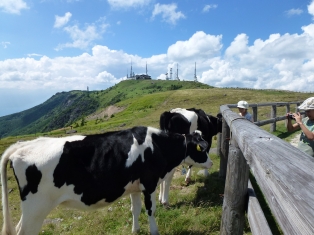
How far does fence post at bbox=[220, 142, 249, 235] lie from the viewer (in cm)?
311

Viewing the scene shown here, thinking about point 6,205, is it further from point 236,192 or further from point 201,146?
point 201,146

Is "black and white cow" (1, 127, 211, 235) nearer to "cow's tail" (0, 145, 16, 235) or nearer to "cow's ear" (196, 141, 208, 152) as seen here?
"cow's tail" (0, 145, 16, 235)

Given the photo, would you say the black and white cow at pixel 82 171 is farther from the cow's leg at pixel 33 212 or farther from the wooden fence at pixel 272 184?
the wooden fence at pixel 272 184

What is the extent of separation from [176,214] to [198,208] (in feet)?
1.69

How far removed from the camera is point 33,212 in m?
4.26

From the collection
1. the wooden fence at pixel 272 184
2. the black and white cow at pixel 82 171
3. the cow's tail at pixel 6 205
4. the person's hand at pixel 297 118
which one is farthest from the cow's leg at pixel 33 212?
the person's hand at pixel 297 118

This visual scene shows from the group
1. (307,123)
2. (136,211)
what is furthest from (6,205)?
(307,123)

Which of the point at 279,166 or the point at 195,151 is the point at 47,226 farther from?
the point at 279,166

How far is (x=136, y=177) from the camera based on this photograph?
200 inches

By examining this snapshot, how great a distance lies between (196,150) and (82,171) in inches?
114

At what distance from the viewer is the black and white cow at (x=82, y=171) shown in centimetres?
430

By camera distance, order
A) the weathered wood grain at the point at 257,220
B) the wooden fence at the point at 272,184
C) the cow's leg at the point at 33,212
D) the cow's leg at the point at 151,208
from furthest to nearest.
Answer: the cow's leg at the point at 151,208
the cow's leg at the point at 33,212
the weathered wood grain at the point at 257,220
the wooden fence at the point at 272,184

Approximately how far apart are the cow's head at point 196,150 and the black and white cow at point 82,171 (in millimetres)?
931

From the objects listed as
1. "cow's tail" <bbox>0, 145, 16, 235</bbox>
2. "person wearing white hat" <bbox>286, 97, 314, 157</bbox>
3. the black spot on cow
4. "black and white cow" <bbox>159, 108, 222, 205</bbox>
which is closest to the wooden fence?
"person wearing white hat" <bbox>286, 97, 314, 157</bbox>
